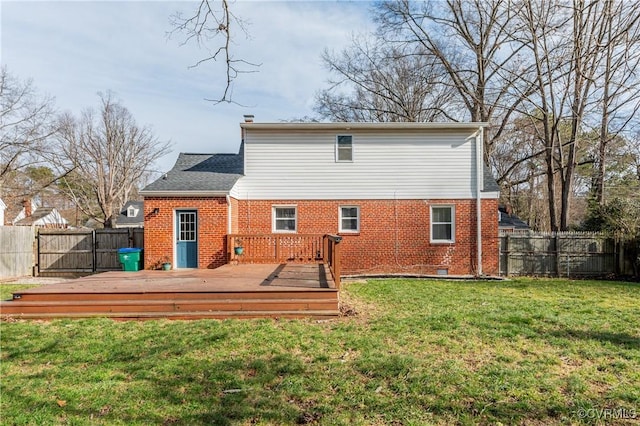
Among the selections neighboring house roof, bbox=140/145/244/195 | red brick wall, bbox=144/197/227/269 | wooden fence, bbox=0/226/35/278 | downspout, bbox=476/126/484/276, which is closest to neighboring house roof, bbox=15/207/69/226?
wooden fence, bbox=0/226/35/278

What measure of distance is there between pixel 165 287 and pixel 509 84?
1746cm

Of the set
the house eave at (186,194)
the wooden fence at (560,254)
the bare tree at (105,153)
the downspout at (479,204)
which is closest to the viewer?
the house eave at (186,194)

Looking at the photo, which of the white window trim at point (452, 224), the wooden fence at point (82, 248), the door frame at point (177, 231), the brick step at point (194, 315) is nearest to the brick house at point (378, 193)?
the white window trim at point (452, 224)

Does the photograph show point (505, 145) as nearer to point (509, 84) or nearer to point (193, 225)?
point (509, 84)

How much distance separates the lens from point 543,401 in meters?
3.36

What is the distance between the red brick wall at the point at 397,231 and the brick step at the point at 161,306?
245 inches

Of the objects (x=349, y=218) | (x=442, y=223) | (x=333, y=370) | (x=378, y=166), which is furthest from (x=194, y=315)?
(x=442, y=223)

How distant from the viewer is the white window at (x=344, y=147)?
506 inches

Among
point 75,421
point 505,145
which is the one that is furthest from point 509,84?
point 75,421

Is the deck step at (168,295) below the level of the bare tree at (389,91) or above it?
below

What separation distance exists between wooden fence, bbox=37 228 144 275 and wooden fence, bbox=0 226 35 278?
0.29m

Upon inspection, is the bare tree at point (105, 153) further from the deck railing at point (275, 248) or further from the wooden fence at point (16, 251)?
the deck railing at point (275, 248)

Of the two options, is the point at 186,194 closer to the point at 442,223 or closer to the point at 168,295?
the point at 168,295

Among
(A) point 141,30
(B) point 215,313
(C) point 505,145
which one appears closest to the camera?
(A) point 141,30
